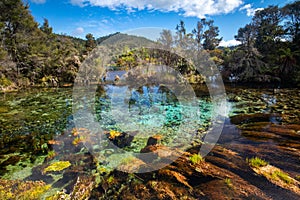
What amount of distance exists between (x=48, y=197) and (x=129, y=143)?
3.46 metres

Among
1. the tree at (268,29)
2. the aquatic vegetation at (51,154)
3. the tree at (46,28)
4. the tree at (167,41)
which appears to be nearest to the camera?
the aquatic vegetation at (51,154)

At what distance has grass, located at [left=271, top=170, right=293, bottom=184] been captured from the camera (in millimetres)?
3613

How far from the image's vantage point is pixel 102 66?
92.5 feet

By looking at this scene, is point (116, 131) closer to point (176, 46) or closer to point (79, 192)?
point (79, 192)

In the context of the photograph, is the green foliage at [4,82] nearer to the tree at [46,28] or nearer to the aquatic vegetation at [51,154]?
the aquatic vegetation at [51,154]

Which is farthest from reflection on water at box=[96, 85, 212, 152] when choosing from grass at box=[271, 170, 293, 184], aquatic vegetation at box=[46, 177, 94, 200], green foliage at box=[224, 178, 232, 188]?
grass at box=[271, 170, 293, 184]

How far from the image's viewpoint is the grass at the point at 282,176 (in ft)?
11.9

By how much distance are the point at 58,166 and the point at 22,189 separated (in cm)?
106

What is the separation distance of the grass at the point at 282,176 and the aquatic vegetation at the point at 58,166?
575cm

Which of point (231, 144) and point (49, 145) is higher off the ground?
point (231, 144)

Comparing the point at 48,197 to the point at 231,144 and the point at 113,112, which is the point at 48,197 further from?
the point at 113,112

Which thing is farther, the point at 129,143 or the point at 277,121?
the point at 277,121

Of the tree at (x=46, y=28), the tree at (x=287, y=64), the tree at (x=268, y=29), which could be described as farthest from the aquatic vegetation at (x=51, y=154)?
the tree at (x=46, y=28)

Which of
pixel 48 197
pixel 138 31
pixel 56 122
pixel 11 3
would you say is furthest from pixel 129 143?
pixel 11 3
